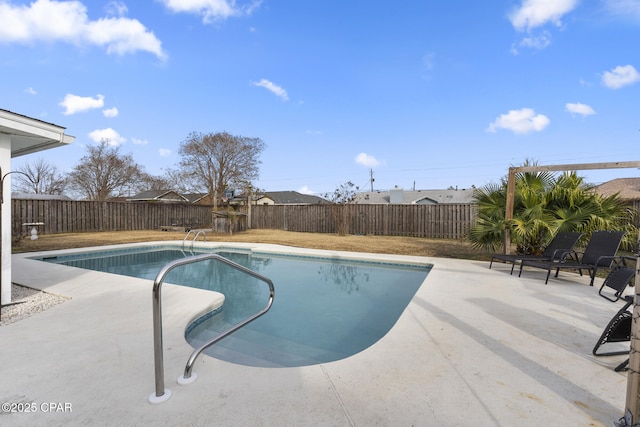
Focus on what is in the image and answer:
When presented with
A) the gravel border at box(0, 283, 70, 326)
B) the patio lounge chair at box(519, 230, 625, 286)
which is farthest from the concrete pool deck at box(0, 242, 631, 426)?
the patio lounge chair at box(519, 230, 625, 286)

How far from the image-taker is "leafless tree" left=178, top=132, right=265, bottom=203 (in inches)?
1016

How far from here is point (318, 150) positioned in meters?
23.8

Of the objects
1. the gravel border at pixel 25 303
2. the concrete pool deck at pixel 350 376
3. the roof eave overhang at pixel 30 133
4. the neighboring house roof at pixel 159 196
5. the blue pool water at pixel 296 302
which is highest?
the neighboring house roof at pixel 159 196

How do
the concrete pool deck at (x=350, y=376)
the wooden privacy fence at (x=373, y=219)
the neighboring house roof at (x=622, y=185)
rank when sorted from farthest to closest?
1. the neighboring house roof at (x=622, y=185)
2. the wooden privacy fence at (x=373, y=219)
3. the concrete pool deck at (x=350, y=376)

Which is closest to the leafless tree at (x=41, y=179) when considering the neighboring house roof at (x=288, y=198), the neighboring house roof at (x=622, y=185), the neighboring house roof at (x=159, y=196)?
the neighboring house roof at (x=159, y=196)

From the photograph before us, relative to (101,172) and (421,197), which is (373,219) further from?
(101,172)

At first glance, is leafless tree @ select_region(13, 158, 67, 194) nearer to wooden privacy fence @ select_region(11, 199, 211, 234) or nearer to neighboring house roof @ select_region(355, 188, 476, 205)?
wooden privacy fence @ select_region(11, 199, 211, 234)

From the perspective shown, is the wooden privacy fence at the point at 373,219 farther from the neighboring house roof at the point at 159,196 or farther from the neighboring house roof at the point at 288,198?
the neighboring house roof at the point at 288,198

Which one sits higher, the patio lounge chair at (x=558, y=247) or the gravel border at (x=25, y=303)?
the patio lounge chair at (x=558, y=247)

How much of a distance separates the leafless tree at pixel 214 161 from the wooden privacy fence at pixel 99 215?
21.4ft

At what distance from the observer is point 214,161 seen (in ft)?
86.2

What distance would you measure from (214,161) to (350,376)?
26506 millimetres

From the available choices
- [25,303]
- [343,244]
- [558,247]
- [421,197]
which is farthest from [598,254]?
[421,197]

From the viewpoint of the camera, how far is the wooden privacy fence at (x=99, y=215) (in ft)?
42.5
